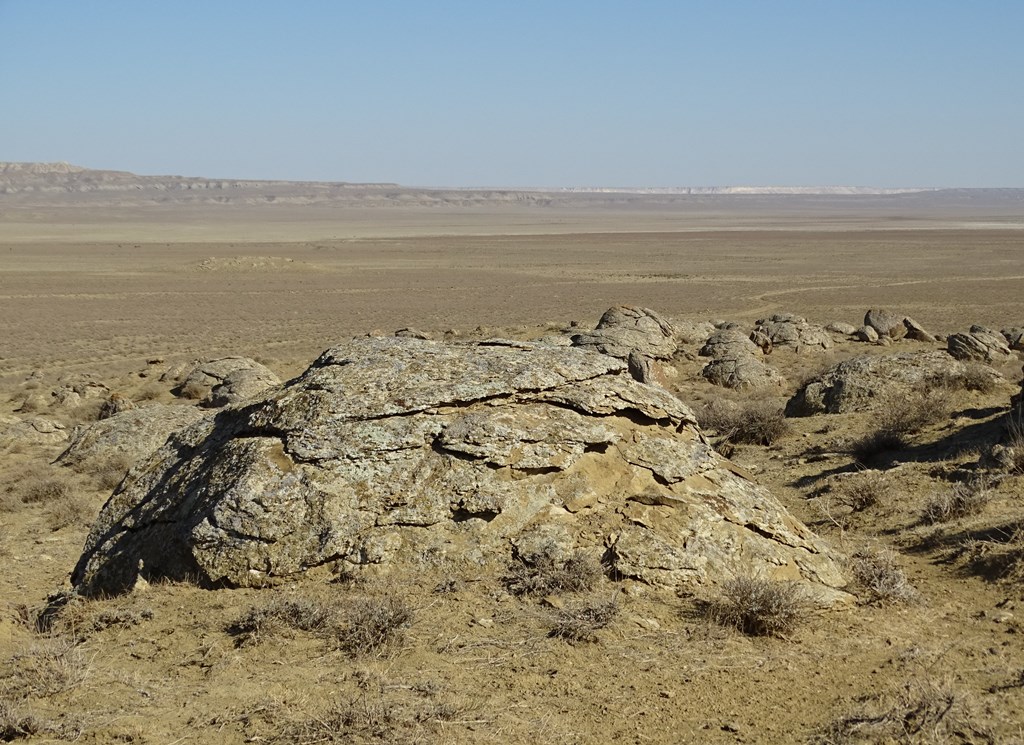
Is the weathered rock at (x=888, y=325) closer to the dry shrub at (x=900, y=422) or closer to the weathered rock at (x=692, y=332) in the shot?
the weathered rock at (x=692, y=332)

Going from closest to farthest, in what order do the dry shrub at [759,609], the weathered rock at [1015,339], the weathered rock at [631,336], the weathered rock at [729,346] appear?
1. the dry shrub at [759,609]
2. the weathered rock at [631,336]
3. the weathered rock at [729,346]
4. the weathered rock at [1015,339]

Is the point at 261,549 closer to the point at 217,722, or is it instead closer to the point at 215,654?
the point at 215,654

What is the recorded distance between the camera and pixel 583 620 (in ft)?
21.0

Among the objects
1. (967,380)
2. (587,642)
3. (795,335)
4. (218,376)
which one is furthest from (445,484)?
(795,335)

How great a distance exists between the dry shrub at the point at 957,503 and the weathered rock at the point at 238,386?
1232 cm

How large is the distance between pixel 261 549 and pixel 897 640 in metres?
4.41

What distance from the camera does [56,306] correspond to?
4228 centimetres

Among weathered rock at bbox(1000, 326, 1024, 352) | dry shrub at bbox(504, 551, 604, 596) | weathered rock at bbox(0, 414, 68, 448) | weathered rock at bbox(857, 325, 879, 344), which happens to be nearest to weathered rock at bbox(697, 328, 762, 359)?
weathered rock at bbox(857, 325, 879, 344)

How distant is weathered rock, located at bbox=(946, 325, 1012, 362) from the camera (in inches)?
788

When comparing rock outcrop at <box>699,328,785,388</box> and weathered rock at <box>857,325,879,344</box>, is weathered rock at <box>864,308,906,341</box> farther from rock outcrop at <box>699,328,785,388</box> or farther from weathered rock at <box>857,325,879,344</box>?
rock outcrop at <box>699,328,785,388</box>

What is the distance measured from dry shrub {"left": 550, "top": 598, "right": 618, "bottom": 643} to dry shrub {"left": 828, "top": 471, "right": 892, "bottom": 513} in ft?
14.8

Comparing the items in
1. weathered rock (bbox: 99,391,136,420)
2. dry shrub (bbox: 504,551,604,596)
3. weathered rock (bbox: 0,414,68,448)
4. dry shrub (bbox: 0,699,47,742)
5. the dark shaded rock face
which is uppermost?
the dark shaded rock face

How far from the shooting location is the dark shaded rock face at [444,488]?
7.11 meters

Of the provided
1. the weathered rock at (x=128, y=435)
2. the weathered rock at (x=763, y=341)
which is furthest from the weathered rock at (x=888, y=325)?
the weathered rock at (x=128, y=435)
